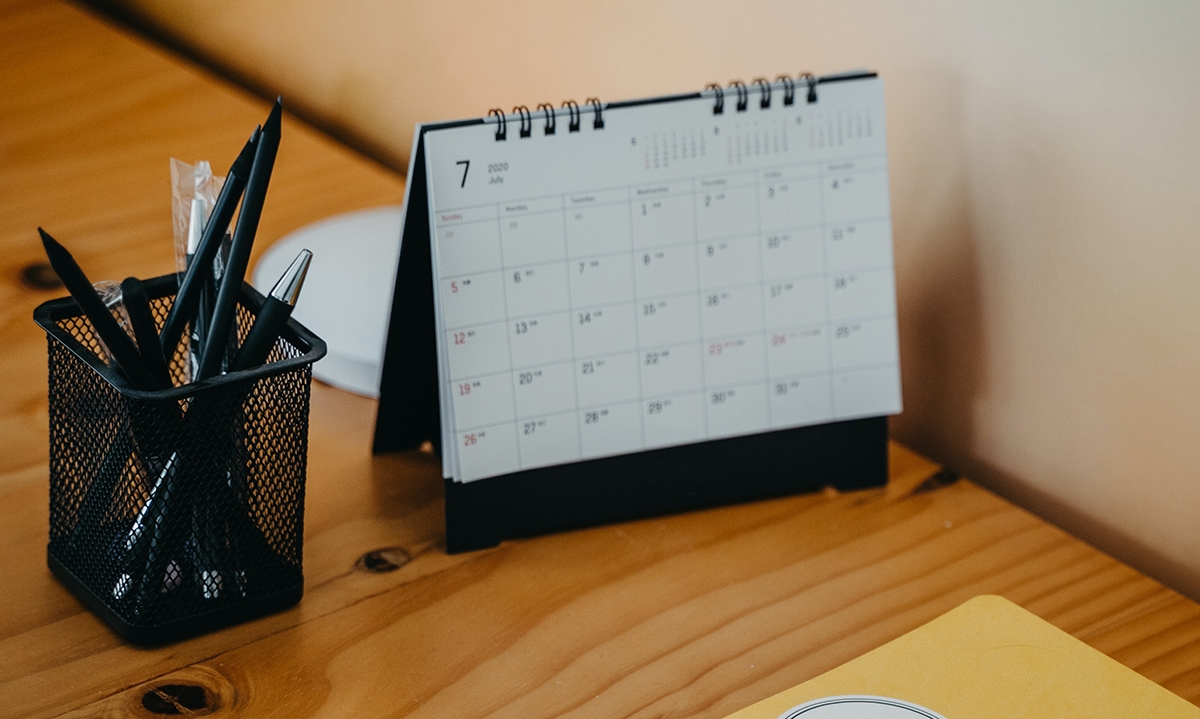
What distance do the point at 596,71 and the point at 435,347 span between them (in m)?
0.38

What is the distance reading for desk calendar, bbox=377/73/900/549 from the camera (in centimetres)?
63

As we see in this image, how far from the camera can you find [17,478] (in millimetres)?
680

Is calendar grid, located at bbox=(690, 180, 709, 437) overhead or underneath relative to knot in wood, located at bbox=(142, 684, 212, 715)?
overhead

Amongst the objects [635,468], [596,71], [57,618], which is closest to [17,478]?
[57,618]

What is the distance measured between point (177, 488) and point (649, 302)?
290 millimetres

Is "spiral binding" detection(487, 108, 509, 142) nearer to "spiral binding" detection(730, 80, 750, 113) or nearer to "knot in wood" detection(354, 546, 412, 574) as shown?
"spiral binding" detection(730, 80, 750, 113)

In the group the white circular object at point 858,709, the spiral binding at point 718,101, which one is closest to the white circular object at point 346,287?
the spiral binding at point 718,101

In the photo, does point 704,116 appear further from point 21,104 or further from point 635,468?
point 21,104

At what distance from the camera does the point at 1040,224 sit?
68cm

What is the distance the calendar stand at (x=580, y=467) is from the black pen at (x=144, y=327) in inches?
5.9

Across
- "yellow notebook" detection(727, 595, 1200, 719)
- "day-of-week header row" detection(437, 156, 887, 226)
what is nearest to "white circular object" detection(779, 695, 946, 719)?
"yellow notebook" detection(727, 595, 1200, 719)

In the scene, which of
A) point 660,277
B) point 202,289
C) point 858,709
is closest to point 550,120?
point 660,277

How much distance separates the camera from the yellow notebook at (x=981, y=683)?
1.67 ft

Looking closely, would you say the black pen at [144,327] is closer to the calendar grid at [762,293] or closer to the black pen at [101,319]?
the black pen at [101,319]
